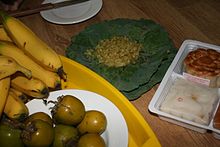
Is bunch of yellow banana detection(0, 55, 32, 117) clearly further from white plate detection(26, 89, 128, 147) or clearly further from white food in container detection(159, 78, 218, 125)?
white food in container detection(159, 78, 218, 125)

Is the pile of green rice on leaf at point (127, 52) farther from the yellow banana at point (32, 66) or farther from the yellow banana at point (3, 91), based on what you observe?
the yellow banana at point (3, 91)

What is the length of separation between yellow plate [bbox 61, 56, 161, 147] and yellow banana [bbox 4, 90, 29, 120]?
8.2 inches

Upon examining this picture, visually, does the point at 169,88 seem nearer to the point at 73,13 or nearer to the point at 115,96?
the point at 115,96

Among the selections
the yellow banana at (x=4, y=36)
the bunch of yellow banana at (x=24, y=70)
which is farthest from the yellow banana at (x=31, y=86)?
the yellow banana at (x=4, y=36)

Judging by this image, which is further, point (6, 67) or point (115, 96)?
point (115, 96)

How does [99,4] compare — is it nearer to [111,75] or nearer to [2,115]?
[111,75]

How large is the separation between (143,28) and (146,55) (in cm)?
13

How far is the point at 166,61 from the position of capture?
3.10 ft

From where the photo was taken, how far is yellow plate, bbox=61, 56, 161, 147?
0.74m

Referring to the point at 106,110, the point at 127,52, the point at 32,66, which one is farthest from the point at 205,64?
the point at 32,66

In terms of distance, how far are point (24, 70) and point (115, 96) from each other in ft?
0.80

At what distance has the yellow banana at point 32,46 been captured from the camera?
0.74 metres

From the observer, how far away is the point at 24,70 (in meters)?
0.70

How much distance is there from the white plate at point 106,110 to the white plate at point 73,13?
0.45 meters
